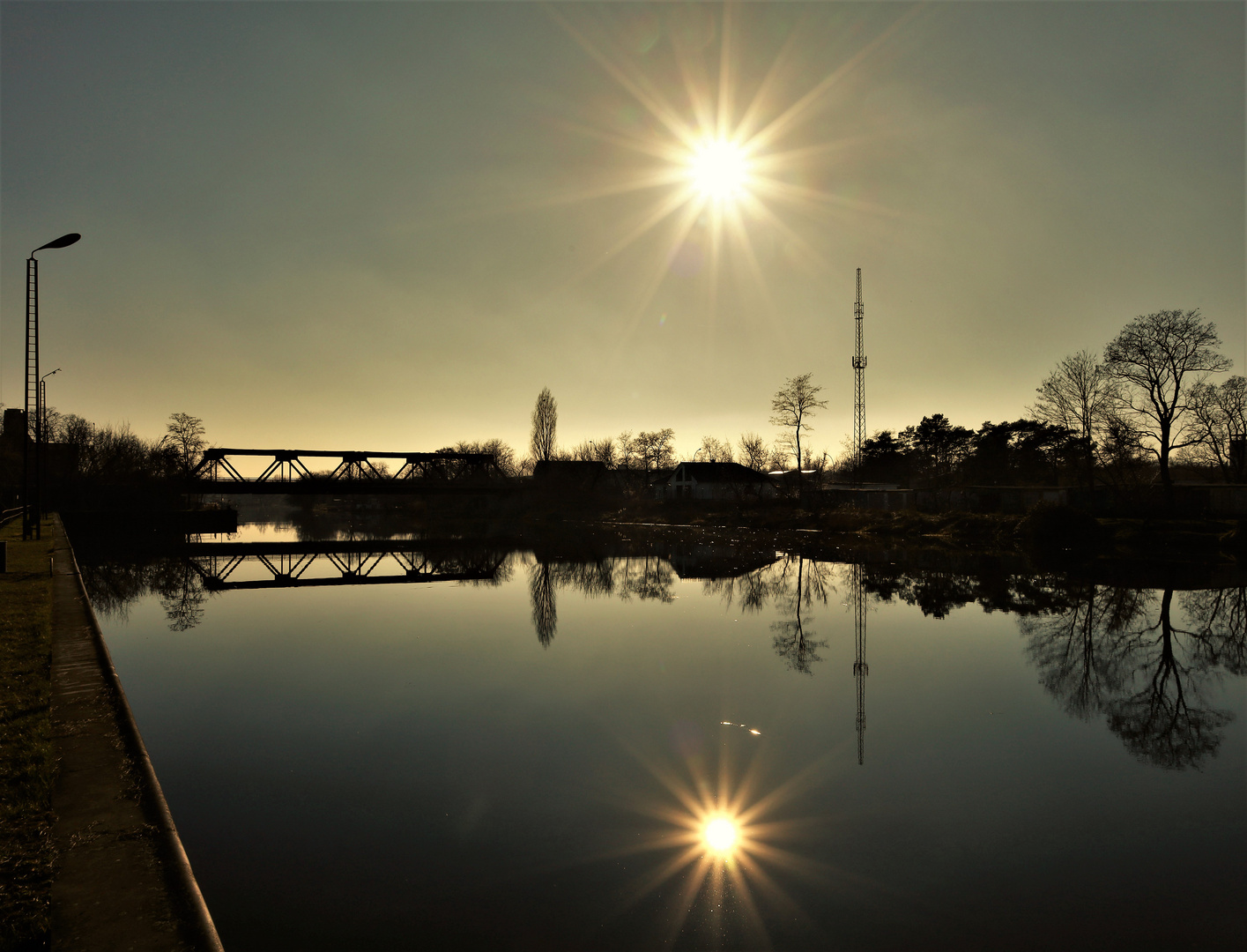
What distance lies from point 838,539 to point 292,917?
44.6 meters

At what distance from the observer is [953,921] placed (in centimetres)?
505

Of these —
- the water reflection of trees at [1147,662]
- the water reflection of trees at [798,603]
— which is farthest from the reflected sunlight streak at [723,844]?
the water reflection of trees at [798,603]

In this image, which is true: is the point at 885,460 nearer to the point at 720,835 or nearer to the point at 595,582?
the point at 595,582

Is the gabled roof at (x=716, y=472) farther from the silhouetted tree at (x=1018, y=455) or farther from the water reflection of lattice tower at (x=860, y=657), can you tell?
the water reflection of lattice tower at (x=860, y=657)

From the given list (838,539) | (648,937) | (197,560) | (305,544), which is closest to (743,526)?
(838,539)

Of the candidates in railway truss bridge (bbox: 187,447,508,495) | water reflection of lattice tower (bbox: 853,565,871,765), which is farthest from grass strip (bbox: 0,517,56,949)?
railway truss bridge (bbox: 187,447,508,495)

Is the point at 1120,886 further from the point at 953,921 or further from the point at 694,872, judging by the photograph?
the point at 694,872

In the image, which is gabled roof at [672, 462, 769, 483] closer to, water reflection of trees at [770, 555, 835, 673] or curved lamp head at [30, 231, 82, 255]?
water reflection of trees at [770, 555, 835, 673]

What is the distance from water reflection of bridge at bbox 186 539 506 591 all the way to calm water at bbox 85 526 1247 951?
1127 centimetres

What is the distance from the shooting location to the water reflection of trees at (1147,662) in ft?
31.2

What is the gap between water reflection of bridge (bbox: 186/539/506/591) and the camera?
28.1 meters

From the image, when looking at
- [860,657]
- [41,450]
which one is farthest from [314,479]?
[860,657]

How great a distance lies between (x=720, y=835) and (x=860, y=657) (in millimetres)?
8088

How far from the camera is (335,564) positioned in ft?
118
